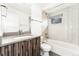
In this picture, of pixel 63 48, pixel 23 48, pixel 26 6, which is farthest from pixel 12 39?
pixel 63 48

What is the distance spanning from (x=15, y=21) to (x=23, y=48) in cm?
43

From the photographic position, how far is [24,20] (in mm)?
1424

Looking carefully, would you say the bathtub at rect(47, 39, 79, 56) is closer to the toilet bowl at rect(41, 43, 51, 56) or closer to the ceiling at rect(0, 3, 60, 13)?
the toilet bowl at rect(41, 43, 51, 56)

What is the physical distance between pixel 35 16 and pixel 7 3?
0.47m

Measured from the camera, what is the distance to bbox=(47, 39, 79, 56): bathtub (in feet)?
4.70

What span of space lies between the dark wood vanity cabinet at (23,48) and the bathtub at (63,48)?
0.23 metres

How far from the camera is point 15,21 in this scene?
1.38m

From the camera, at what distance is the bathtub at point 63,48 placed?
143 centimetres

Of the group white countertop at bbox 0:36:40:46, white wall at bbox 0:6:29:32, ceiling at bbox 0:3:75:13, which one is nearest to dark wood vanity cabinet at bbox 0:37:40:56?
white countertop at bbox 0:36:40:46

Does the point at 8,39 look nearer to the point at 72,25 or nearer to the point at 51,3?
the point at 51,3

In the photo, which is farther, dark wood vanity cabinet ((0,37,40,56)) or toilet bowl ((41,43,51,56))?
toilet bowl ((41,43,51,56))

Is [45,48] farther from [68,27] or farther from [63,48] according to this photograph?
[68,27]

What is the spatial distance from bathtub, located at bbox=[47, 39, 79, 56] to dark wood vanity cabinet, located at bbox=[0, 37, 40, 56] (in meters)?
0.23

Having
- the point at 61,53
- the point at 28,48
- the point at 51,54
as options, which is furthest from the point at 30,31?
the point at 61,53
